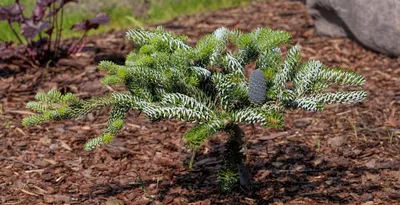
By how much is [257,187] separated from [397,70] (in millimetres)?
2327

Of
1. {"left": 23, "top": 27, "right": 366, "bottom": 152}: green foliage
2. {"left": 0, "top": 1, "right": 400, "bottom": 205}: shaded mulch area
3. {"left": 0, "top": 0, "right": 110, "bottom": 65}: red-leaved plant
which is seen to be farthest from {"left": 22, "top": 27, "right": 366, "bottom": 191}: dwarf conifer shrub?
{"left": 0, "top": 0, "right": 110, "bottom": 65}: red-leaved plant

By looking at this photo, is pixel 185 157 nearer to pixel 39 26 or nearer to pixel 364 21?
pixel 39 26

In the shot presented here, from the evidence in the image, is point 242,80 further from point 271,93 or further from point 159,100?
point 159,100

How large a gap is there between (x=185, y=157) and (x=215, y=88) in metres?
1.12

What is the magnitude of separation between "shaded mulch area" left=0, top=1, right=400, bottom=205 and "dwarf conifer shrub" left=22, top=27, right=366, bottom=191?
13.1 inches

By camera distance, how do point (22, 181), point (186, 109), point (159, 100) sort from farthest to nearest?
point (22, 181) < point (159, 100) < point (186, 109)

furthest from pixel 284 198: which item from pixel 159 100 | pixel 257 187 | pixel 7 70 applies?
pixel 7 70

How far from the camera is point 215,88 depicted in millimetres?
3676

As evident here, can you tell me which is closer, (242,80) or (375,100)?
(242,80)

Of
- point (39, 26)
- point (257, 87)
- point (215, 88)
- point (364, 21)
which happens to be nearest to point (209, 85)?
point (215, 88)

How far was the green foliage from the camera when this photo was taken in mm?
3480

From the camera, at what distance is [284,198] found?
410 centimetres

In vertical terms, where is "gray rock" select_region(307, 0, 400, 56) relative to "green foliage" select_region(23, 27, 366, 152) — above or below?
below

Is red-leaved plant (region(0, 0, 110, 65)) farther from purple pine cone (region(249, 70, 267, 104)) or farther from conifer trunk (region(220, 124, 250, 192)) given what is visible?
purple pine cone (region(249, 70, 267, 104))
